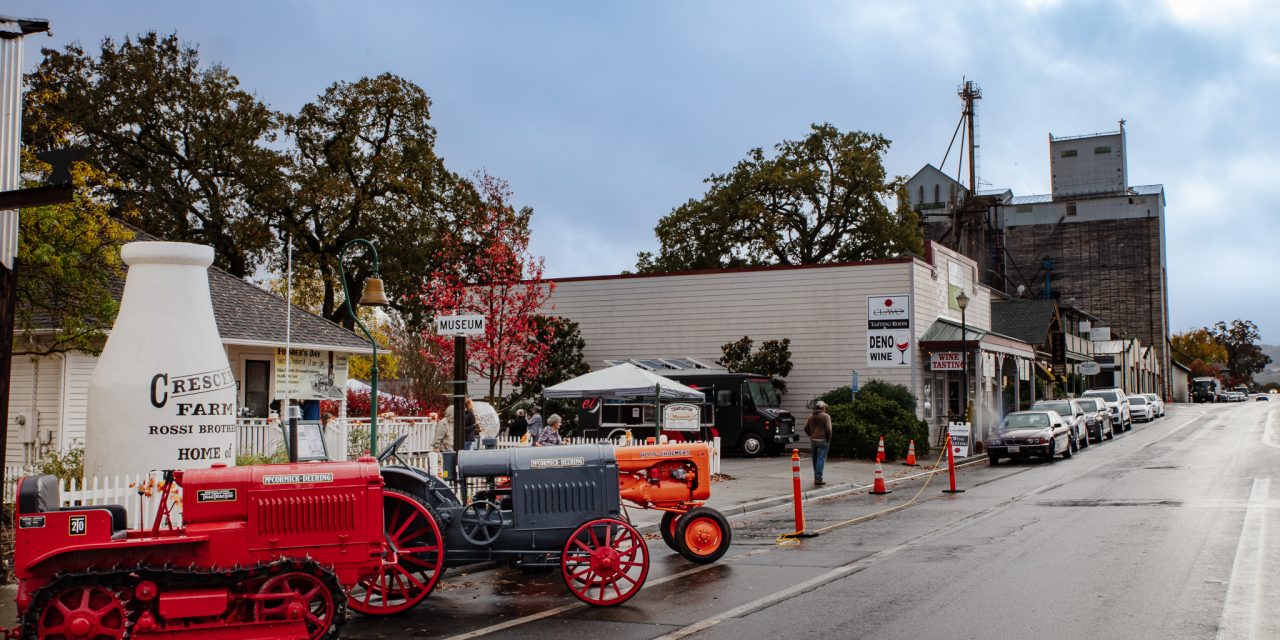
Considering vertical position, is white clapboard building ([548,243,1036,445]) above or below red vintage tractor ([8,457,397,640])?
above

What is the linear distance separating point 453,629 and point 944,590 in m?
4.39

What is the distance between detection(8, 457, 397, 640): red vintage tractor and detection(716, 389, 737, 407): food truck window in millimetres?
21363

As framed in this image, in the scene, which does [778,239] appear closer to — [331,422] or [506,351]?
[506,351]

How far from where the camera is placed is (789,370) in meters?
32.7

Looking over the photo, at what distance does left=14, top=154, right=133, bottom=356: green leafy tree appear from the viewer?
1386 centimetres

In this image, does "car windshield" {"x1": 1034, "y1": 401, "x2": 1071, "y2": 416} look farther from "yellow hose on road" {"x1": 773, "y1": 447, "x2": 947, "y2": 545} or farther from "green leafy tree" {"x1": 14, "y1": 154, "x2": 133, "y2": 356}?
"green leafy tree" {"x1": 14, "y1": 154, "x2": 133, "y2": 356}

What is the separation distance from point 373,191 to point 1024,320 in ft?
99.0

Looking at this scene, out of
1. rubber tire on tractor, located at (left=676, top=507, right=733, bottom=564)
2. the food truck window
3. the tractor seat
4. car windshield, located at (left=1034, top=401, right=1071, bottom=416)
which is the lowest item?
rubber tire on tractor, located at (left=676, top=507, right=733, bottom=564)

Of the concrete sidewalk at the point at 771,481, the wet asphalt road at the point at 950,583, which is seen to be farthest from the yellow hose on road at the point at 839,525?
the concrete sidewalk at the point at 771,481

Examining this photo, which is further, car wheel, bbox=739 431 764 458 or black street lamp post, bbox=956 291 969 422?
car wheel, bbox=739 431 764 458

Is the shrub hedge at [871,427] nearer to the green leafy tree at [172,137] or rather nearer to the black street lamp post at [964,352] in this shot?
the black street lamp post at [964,352]

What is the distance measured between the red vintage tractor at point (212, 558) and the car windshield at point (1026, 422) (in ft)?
76.8

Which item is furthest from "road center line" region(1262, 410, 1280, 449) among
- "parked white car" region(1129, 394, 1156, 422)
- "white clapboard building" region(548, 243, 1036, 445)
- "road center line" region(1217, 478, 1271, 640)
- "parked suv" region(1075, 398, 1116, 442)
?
"road center line" region(1217, 478, 1271, 640)

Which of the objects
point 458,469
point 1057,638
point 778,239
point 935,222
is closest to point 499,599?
point 458,469
